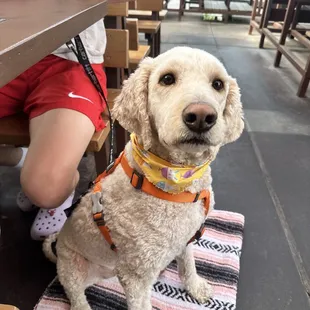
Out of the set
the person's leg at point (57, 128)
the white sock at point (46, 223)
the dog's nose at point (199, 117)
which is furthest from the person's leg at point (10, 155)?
the dog's nose at point (199, 117)

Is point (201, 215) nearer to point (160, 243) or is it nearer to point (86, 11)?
point (160, 243)

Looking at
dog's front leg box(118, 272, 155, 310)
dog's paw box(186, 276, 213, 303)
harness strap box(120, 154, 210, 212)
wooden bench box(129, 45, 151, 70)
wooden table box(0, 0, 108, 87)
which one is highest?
wooden table box(0, 0, 108, 87)

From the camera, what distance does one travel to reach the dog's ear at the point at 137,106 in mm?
871

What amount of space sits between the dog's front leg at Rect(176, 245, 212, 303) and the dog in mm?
256

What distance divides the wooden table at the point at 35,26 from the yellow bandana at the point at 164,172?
36 centimetres

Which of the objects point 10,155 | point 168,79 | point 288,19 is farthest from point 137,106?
point 288,19

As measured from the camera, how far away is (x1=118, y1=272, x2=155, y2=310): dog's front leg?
0.98 m

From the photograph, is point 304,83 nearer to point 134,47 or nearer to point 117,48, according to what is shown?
point 134,47

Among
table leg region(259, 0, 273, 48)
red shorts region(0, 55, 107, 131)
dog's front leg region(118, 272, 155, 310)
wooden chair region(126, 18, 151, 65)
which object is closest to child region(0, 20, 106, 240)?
red shorts region(0, 55, 107, 131)

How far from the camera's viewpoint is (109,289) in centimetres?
130

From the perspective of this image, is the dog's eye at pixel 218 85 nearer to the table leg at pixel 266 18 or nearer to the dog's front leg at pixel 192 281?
the dog's front leg at pixel 192 281

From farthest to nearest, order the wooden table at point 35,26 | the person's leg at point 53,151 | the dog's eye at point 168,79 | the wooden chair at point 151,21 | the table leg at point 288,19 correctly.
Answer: the table leg at point 288,19, the wooden chair at point 151,21, the person's leg at point 53,151, the dog's eye at point 168,79, the wooden table at point 35,26

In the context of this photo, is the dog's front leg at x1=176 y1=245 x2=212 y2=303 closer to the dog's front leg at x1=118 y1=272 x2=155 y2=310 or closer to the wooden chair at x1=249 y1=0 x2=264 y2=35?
the dog's front leg at x1=118 y1=272 x2=155 y2=310

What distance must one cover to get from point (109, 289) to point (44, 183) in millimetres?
508
